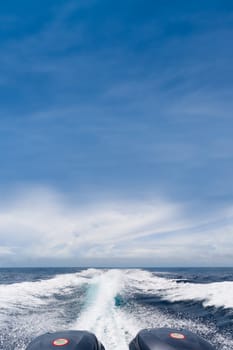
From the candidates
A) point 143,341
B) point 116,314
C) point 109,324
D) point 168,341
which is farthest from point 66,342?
point 116,314

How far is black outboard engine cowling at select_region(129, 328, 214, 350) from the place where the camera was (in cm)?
499

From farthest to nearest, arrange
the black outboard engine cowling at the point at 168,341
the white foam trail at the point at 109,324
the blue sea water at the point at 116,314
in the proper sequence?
the blue sea water at the point at 116,314 → the white foam trail at the point at 109,324 → the black outboard engine cowling at the point at 168,341

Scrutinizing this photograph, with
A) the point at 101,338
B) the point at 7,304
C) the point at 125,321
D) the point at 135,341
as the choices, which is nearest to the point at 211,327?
the point at 125,321

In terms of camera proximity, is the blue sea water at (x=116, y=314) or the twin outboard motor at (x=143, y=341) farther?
the blue sea water at (x=116, y=314)

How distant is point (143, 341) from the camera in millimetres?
5305

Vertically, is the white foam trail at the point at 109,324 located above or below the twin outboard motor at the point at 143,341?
below

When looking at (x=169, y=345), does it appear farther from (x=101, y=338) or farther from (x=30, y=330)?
(x=30, y=330)

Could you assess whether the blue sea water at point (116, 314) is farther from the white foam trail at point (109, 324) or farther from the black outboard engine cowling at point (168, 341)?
the black outboard engine cowling at point (168, 341)

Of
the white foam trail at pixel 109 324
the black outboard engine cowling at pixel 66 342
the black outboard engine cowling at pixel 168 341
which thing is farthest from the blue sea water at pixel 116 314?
the black outboard engine cowling at pixel 66 342

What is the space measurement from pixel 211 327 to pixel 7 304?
33.1ft

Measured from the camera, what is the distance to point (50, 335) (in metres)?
5.51

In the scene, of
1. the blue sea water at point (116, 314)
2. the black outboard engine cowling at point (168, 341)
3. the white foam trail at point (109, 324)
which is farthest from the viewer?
the blue sea water at point (116, 314)

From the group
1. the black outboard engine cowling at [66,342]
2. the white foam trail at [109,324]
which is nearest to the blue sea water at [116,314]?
the white foam trail at [109,324]

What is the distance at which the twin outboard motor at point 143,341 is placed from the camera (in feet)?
16.4
